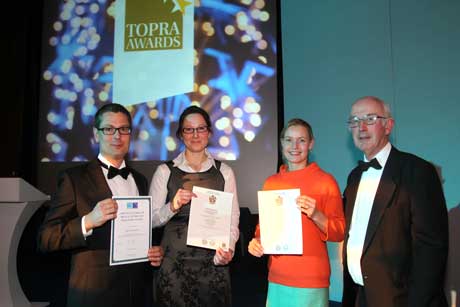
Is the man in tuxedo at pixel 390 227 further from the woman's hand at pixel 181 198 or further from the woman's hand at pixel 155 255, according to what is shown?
the woman's hand at pixel 155 255

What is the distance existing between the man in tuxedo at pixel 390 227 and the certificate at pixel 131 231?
1340 millimetres

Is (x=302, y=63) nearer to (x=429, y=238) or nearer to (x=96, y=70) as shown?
(x=96, y=70)

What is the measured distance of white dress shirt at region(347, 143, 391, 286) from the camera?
232 centimetres

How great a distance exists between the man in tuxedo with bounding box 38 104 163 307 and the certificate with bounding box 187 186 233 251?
30 cm

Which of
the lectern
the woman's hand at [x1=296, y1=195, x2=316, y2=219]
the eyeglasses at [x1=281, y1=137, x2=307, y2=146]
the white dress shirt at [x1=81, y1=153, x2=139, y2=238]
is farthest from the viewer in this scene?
the lectern

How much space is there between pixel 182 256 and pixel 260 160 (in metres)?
2.13

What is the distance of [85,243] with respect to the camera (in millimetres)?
2342

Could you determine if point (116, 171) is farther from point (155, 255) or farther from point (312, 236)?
point (312, 236)

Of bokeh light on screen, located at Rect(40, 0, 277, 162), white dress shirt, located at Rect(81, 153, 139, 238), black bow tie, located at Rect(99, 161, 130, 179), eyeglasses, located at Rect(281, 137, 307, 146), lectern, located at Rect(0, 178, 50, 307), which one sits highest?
bokeh light on screen, located at Rect(40, 0, 277, 162)

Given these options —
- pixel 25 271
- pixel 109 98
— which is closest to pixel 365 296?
pixel 109 98

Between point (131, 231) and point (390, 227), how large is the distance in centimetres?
161

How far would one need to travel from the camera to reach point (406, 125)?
13.3ft

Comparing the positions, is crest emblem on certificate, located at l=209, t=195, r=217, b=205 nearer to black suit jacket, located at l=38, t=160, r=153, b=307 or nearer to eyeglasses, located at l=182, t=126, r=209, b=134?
eyeglasses, located at l=182, t=126, r=209, b=134

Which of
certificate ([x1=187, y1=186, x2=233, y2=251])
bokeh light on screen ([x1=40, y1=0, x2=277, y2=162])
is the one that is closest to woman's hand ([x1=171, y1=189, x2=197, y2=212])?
certificate ([x1=187, y1=186, x2=233, y2=251])
